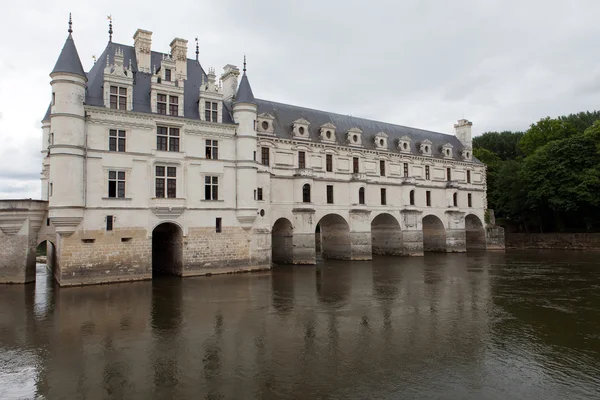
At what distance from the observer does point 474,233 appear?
1850 inches

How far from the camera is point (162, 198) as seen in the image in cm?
2494

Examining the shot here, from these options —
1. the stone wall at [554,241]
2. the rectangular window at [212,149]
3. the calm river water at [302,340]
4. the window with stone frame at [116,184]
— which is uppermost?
the rectangular window at [212,149]

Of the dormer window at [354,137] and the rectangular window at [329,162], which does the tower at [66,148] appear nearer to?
the rectangular window at [329,162]

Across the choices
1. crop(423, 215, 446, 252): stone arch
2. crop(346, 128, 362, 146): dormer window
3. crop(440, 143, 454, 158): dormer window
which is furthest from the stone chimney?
crop(346, 128, 362, 146): dormer window

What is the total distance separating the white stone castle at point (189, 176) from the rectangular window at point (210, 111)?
71 mm

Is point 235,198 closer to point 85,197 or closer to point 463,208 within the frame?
point 85,197

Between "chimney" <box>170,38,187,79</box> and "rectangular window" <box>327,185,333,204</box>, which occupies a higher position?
"chimney" <box>170,38,187,79</box>

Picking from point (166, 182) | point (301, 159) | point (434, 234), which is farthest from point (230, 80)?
point (434, 234)

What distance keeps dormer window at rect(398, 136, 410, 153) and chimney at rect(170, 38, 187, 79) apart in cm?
2177

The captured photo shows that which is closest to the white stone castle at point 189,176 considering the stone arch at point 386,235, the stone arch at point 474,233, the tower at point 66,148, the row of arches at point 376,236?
the tower at point 66,148

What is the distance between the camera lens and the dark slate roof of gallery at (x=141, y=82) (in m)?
24.4

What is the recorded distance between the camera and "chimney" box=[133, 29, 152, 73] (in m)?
26.8

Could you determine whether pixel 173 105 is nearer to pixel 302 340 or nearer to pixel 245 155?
pixel 245 155

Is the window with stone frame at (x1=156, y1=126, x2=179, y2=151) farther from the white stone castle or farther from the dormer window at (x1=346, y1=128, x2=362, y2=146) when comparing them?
the dormer window at (x1=346, y1=128, x2=362, y2=146)
